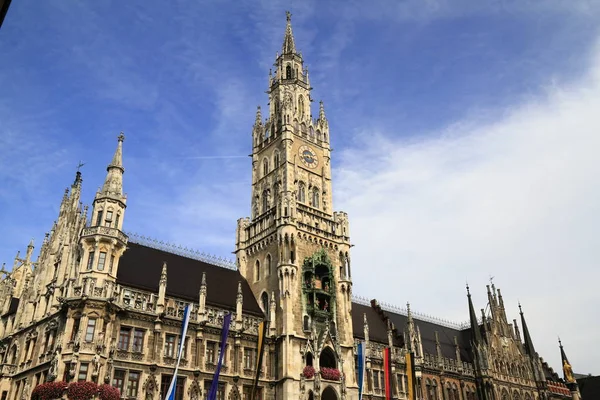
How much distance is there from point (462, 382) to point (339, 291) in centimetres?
2515

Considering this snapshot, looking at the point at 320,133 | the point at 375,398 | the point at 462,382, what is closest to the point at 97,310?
the point at 375,398

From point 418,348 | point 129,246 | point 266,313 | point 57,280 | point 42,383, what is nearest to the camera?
point 42,383

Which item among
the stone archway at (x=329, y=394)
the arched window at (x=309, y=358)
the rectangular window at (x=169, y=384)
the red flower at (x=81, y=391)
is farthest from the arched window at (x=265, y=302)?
the red flower at (x=81, y=391)

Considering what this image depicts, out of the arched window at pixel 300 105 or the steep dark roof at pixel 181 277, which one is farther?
the arched window at pixel 300 105

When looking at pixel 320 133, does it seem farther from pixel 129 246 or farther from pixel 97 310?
pixel 97 310

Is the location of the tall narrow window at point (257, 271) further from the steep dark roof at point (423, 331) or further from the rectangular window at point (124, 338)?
the rectangular window at point (124, 338)

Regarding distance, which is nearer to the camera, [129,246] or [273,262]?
[129,246]

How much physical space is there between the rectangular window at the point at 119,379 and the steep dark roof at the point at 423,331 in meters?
27.6

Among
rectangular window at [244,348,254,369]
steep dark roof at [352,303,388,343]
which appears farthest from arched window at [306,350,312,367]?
steep dark roof at [352,303,388,343]

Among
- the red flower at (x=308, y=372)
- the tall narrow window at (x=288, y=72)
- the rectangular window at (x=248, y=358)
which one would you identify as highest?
the tall narrow window at (x=288, y=72)

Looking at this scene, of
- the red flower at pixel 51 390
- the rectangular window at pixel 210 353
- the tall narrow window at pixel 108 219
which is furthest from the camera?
the rectangular window at pixel 210 353

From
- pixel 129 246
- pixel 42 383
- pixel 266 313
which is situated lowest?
pixel 42 383

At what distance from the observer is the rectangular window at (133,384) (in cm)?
4091

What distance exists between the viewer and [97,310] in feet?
134
